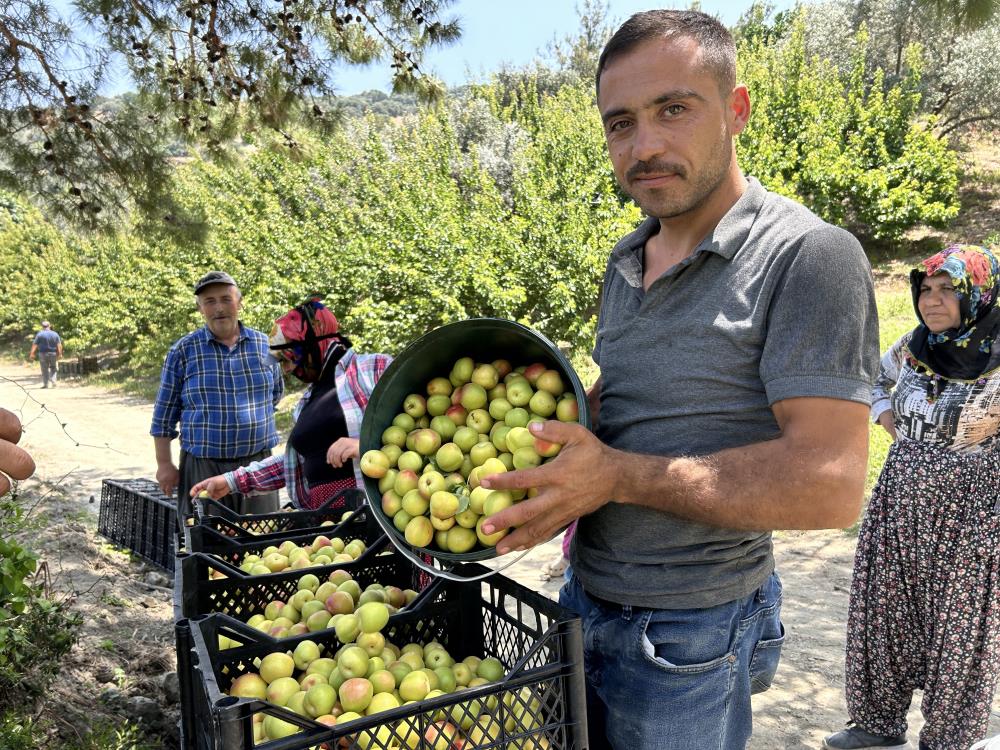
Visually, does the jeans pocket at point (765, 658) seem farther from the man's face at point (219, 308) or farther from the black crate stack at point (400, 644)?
the man's face at point (219, 308)

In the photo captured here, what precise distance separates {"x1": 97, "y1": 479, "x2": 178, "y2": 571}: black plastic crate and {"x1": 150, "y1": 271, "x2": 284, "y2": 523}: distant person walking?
0.23 metres

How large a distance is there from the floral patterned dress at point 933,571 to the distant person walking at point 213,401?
3.59 m

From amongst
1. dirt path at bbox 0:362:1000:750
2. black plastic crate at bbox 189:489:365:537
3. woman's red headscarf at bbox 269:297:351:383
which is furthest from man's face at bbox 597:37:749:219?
dirt path at bbox 0:362:1000:750

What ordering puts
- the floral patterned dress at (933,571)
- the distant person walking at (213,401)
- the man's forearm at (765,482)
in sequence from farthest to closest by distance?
1. the distant person walking at (213,401)
2. the floral patterned dress at (933,571)
3. the man's forearm at (765,482)

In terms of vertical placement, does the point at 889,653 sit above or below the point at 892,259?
below

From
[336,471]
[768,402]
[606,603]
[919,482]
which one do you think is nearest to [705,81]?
[768,402]

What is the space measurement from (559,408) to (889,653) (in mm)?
2425

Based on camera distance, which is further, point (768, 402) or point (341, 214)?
point (341, 214)

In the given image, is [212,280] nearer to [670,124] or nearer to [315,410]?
[315,410]

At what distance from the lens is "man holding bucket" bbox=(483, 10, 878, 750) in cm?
129

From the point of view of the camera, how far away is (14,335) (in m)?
36.6

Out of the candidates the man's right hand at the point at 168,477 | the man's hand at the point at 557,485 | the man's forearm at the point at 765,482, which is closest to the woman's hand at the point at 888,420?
the man's forearm at the point at 765,482

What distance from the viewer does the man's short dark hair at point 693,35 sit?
1.49 metres

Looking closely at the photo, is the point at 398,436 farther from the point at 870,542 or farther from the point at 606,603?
the point at 870,542
